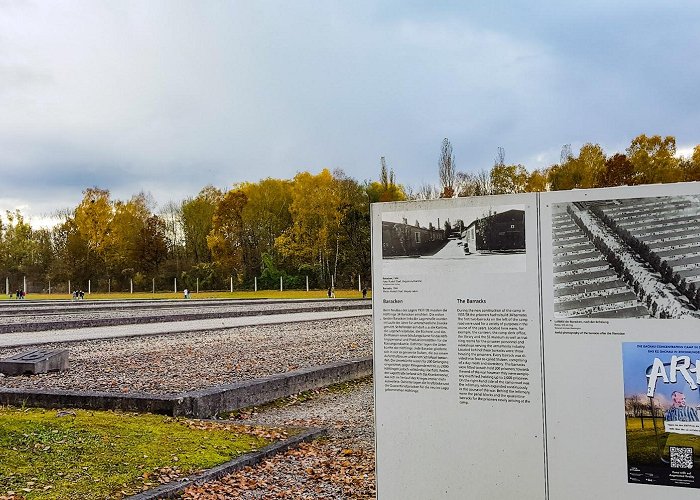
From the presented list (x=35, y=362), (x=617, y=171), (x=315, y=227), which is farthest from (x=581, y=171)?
(x=35, y=362)

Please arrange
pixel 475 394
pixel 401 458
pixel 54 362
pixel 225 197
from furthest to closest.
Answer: pixel 225 197, pixel 54 362, pixel 401 458, pixel 475 394

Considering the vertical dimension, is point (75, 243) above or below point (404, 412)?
above

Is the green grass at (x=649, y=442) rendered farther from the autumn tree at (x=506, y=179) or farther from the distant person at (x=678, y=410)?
the autumn tree at (x=506, y=179)

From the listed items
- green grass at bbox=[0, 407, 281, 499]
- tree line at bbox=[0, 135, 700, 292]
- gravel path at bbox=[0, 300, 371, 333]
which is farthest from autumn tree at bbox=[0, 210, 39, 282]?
green grass at bbox=[0, 407, 281, 499]

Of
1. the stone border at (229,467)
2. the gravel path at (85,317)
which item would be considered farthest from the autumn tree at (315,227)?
the stone border at (229,467)

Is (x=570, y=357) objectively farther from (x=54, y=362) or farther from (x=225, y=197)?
(x=225, y=197)

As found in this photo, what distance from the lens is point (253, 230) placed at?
2206 inches

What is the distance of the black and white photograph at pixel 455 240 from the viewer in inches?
166

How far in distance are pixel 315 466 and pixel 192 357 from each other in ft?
22.7

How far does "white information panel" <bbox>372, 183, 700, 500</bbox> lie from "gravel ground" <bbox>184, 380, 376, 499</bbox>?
1.21 meters

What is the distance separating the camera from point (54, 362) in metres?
11.5

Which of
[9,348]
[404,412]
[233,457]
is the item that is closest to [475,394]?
[404,412]

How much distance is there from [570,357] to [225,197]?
5321 cm

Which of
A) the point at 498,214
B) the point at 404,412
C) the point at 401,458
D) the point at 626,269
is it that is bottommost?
the point at 401,458
